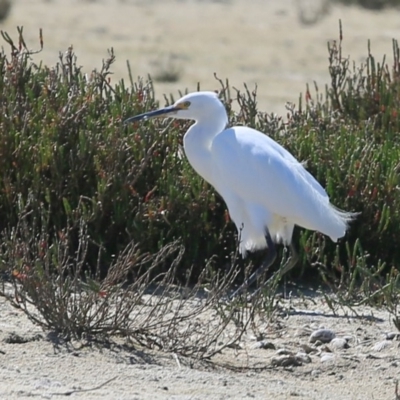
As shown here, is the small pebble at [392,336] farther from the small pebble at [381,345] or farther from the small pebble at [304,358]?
the small pebble at [304,358]

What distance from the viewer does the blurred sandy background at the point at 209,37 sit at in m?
14.3

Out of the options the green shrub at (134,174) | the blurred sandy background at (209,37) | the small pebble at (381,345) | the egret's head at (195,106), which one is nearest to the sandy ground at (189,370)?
the small pebble at (381,345)

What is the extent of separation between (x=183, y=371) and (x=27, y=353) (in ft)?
1.96

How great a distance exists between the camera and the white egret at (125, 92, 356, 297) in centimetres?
556

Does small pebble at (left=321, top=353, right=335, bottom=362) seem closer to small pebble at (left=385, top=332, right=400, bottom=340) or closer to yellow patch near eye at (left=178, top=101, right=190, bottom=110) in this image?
small pebble at (left=385, top=332, right=400, bottom=340)

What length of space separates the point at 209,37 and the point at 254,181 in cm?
1201

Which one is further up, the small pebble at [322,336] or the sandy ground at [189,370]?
the sandy ground at [189,370]

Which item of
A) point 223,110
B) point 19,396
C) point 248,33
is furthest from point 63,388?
point 248,33

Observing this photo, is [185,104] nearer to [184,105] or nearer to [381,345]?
[184,105]

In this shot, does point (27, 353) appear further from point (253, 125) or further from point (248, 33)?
point (248, 33)

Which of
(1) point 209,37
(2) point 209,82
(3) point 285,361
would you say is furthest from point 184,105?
(1) point 209,37

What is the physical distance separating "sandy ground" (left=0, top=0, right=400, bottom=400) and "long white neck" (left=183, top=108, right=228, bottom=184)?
3.17 feet

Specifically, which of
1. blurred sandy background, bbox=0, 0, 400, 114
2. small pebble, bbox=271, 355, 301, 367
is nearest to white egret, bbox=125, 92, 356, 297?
small pebble, bbox=271, 355, 301, 367

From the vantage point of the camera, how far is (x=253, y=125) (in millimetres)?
6734
